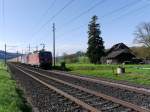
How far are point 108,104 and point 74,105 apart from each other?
1290mm

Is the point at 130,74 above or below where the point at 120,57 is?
below

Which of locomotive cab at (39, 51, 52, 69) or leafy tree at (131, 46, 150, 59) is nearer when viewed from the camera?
locomotive cab at (39, 51, 52, 69)

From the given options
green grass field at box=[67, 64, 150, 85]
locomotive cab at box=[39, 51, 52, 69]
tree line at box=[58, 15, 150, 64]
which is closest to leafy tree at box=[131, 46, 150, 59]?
tree line at box=[58, 15, 150, 64]

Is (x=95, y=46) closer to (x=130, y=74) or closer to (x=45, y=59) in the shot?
(x=45, y=59)

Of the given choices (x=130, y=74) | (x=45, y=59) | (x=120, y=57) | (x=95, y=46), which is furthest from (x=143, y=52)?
(x=130, y=74)

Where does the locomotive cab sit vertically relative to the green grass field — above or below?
above

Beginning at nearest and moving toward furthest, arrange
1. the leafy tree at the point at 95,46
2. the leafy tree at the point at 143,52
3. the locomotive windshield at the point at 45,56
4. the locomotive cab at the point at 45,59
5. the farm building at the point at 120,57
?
the locomotive cab at the point at 45,59 → the locomotive windshield at the point at 45,56 → the leafy tree at the point at 95,46 → the farm building at the point at 120,57 → the leafy tree at the point at 143,52

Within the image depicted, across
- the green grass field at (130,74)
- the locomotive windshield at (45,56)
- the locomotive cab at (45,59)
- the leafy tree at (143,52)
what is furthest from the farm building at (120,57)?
the green grass field at (130,74)

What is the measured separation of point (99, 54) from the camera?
88312 millimetres

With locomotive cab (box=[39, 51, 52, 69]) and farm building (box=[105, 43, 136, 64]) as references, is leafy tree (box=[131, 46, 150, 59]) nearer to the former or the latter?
farm building (box=[105, 43, 136, 64])

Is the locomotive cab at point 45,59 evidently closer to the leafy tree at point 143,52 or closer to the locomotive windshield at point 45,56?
the locomotive windshield at point 45,56

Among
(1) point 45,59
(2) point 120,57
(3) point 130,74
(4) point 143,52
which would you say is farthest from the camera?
(4) point 143,52

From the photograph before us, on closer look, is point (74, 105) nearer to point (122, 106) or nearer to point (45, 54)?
point (122, 106)

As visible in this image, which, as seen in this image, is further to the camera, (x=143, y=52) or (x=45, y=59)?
(x=143, y=52)
